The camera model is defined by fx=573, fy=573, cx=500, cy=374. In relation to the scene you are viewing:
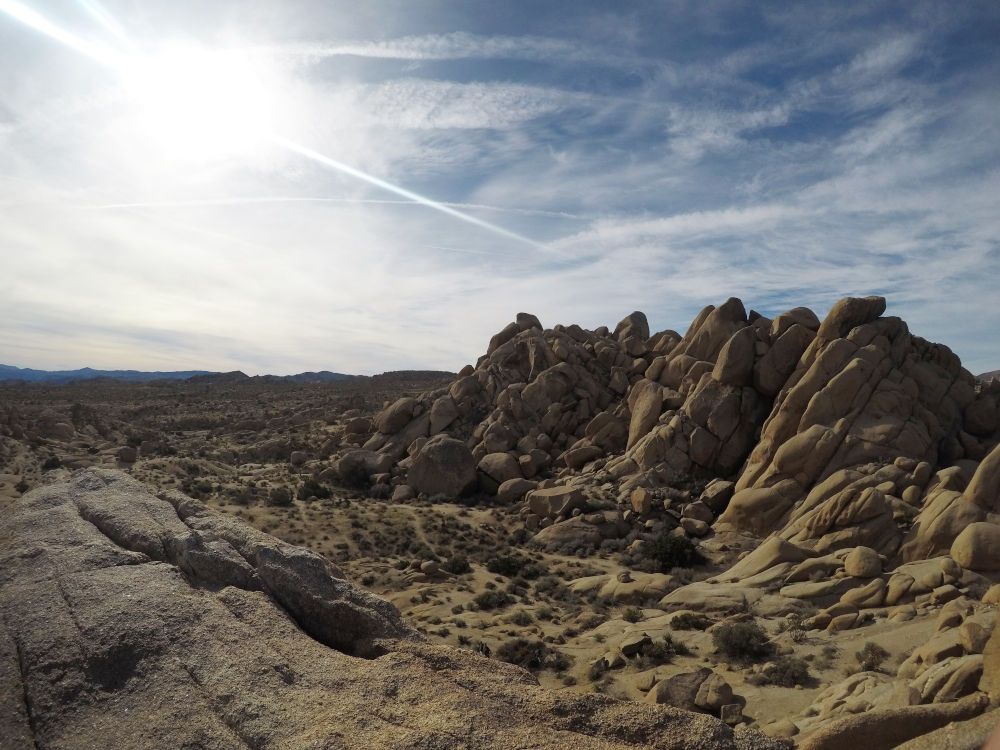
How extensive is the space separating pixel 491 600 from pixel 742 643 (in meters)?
9.22

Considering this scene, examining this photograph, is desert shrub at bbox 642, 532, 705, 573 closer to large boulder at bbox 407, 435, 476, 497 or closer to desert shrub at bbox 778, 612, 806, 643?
desert shrub at bbox 778, 612, 806, 643

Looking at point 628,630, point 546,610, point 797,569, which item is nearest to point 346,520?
point 546,610

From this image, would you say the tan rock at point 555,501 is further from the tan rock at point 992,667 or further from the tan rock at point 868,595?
the tan rock at point 992,667

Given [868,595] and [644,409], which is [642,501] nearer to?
[644,409]

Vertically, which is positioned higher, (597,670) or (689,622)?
(689,622)

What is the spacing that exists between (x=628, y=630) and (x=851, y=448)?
1605 centimetres

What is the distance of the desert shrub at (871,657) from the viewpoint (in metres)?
12.8

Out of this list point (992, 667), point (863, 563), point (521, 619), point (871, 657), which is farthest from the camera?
point (521, 619)

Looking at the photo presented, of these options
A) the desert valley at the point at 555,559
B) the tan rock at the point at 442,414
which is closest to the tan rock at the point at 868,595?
the desert valley at the point at 555,559

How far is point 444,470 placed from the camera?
38375 mm

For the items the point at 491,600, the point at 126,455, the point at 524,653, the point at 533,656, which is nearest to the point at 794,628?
the point at 533,656

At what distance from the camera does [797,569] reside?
63.5 ft

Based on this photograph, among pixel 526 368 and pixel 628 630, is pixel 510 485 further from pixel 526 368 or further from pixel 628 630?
pixel 628 630

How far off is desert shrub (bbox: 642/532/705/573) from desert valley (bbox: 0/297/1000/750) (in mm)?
201
